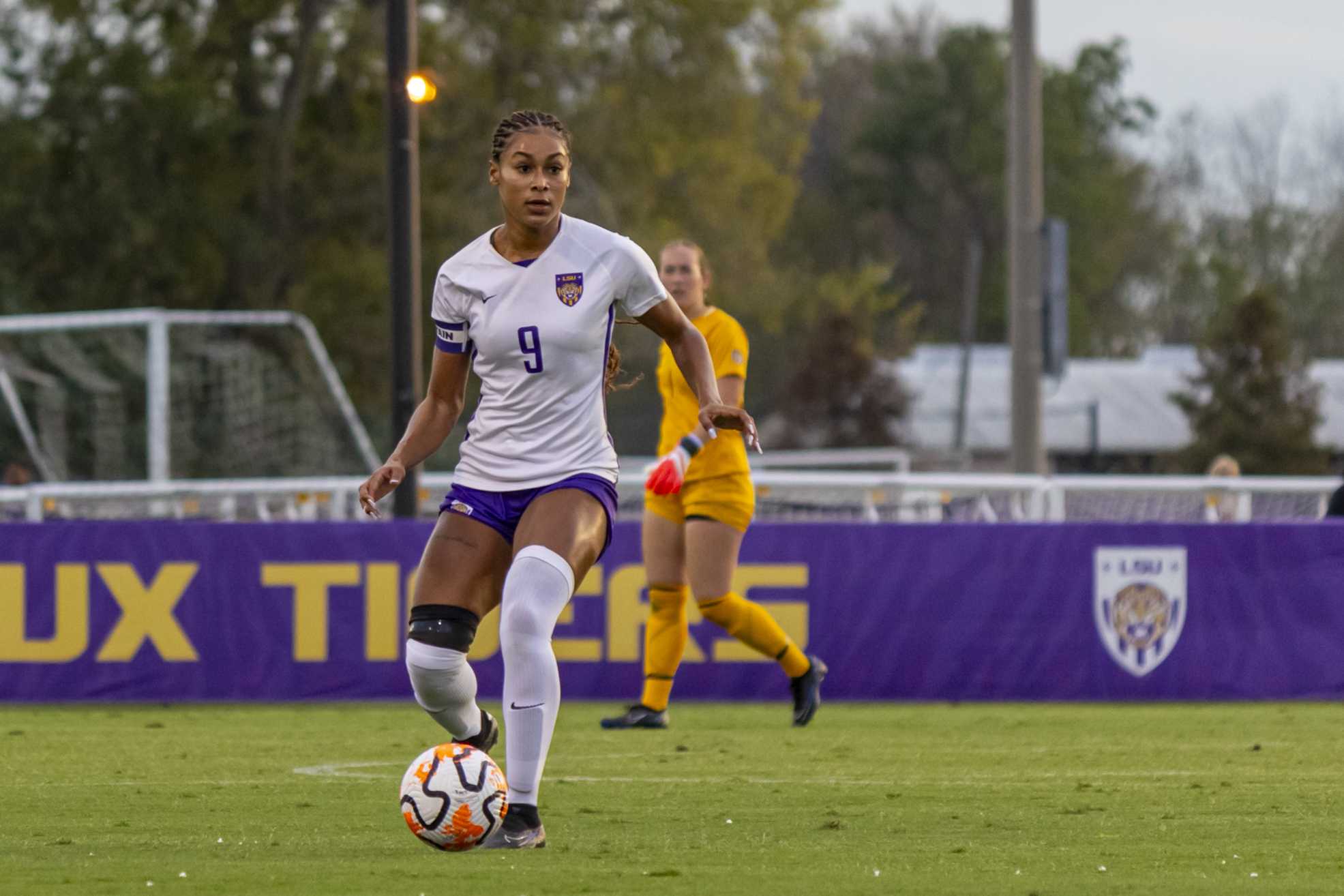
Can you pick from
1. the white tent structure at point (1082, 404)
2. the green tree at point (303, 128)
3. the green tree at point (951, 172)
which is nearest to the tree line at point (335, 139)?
the green tree at point (303, 128)

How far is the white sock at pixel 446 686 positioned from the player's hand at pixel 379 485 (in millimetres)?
419

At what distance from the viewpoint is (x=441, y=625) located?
6.68 meters

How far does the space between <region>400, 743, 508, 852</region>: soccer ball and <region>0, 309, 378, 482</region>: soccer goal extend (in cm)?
1817

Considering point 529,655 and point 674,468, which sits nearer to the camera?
point 529,655

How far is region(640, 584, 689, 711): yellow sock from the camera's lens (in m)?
10.8

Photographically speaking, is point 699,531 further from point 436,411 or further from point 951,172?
point 951,172

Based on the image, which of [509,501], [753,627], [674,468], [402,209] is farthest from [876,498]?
[509,501]

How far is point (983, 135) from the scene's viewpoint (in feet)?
254

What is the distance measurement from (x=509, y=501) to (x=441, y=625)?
409mm

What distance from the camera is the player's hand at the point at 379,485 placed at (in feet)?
22.1

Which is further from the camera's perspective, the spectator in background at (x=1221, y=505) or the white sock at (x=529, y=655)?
the spectator in background at (x=1221, y=505)

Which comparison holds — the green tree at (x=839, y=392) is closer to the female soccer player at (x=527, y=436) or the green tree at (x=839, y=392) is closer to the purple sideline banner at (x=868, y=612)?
the purple sideline banner at (x=868, y=612)

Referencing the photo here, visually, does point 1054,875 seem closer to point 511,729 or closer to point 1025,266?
point 511,729

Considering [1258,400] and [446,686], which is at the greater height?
[446,686]
